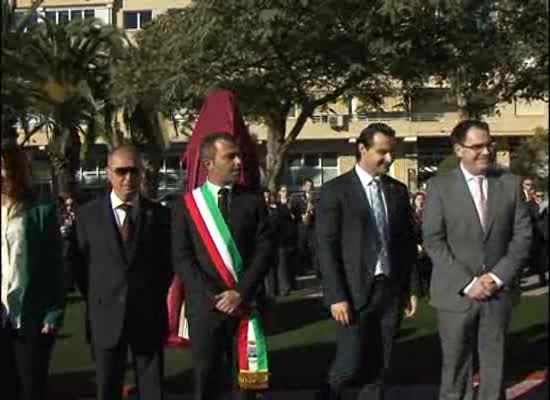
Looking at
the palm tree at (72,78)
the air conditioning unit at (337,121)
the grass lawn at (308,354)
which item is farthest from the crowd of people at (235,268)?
the air conditioning unit at (337,121)

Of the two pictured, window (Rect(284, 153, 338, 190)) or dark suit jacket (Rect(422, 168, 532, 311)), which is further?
window (Rect(284, 153, 338, 190))

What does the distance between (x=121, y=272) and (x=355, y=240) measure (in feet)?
4.63

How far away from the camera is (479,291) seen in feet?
21.0


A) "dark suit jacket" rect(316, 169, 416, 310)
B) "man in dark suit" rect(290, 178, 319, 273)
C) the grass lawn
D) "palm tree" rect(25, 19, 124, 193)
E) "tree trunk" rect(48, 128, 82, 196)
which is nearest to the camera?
"dark suit jacket" rect(316, 169, 416, 310)

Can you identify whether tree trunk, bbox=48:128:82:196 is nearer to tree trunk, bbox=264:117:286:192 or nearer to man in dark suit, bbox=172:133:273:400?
tree trunk, bbox=264:117:286:192

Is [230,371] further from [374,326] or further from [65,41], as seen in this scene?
[65,41]

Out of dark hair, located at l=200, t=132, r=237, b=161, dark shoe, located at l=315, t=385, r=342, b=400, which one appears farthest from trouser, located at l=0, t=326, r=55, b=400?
dark shoe, located at l=315, t=385, r=342, b=400

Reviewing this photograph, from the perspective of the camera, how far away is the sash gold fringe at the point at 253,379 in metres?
6.65

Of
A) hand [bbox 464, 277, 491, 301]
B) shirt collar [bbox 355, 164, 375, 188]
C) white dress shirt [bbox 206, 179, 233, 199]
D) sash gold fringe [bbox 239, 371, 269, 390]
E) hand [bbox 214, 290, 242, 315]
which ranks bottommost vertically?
sash gold fringe [bbox 239, 371, 269, 390]

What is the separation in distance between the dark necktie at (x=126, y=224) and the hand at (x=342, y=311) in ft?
4.22

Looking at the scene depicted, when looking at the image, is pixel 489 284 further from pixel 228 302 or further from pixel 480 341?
pixel 228 302

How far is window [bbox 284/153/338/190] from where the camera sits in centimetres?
5562

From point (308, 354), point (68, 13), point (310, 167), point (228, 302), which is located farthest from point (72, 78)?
point (228, 302)

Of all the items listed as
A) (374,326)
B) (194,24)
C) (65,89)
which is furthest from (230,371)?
(65,89)
